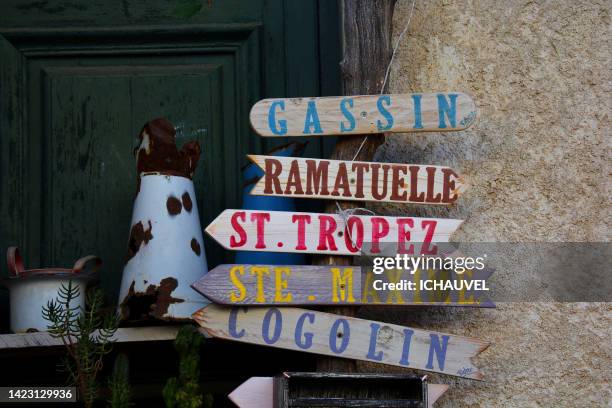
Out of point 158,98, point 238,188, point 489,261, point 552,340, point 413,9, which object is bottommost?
point 552,340

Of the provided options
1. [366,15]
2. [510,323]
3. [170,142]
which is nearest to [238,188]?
[170,142]

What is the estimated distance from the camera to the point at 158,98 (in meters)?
2.91

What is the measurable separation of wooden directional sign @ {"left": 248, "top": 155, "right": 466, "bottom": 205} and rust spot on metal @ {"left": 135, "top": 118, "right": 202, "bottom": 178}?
25cm

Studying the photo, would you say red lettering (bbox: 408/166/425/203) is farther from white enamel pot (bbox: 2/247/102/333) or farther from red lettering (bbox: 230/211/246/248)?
white enamel pot (bbox: 2/247/102/333)

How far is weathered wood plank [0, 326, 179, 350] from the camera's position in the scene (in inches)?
97.7

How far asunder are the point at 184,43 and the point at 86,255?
638 mm

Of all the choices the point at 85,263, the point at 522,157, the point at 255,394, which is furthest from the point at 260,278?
the point at 522,157

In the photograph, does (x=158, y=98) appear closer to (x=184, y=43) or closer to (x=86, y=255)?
(x=184, y=43)

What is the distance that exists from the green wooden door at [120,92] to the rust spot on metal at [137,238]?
24 centimetres

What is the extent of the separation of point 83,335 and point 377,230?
0.71m

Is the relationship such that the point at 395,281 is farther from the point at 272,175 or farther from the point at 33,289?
the point at 33,289

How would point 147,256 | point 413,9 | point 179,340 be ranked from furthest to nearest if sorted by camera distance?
point 413,9, point 147,256, point 179,340

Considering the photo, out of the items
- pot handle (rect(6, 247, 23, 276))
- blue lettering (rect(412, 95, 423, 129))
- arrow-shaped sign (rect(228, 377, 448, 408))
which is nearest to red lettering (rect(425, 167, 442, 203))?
blue lettering (rect(412, 95, 423, 129))

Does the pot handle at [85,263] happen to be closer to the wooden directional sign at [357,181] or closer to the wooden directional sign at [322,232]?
the wooden directional sign at [322,232]
